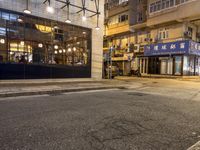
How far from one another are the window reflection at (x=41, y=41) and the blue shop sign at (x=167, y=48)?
14917 millimetres

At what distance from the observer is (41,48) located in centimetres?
1420

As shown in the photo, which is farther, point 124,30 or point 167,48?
point 124,30

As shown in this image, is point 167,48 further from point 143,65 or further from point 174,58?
point 143,65

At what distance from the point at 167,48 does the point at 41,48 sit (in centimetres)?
2037

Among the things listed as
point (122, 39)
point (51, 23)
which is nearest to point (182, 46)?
point (122, 39)

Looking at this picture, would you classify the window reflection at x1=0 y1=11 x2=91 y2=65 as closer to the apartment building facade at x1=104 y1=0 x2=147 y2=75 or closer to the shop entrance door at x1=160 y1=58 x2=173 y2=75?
the apartment building facade at x1=104 y1=0 x2=147 y2=75

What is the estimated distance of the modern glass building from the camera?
40.9 feet

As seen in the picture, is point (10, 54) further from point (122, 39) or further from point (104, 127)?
point (122, 39)

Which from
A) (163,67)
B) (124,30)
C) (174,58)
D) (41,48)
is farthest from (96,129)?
(124,30)

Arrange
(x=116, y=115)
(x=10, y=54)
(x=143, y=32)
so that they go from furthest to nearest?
(x=143, y=32), (x=10, y=54), (x=116, y=115)

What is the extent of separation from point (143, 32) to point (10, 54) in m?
26.0

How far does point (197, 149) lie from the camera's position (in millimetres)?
3057

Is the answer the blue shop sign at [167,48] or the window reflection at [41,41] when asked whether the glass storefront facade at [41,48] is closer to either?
the window reflection at [41,41]

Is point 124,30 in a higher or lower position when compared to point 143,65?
higher
